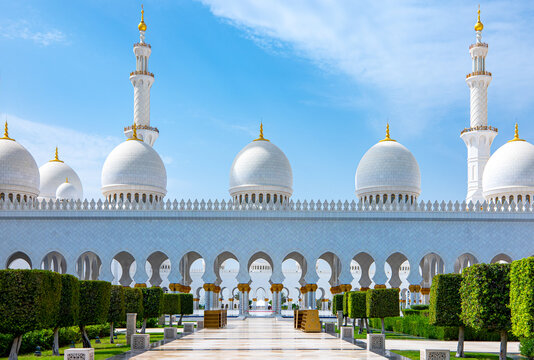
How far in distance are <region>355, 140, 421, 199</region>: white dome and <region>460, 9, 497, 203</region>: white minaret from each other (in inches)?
147

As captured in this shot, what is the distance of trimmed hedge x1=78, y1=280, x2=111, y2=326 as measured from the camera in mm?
15633

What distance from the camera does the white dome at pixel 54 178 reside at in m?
39.5

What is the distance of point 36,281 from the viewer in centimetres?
1259

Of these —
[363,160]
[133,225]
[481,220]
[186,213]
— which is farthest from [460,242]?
[133,225]

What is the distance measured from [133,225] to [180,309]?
652 centimetres

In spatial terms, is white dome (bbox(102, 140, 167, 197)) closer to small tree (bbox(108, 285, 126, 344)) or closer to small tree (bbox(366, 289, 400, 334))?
small tree (bbox(108, 285, 126, 344))

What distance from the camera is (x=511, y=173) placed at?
101 ft

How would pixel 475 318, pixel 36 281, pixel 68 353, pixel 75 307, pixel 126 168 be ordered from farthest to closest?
pixel 126 168
pixel 75 307
pixel 475 318
pixel 36 281
pixel 68 353

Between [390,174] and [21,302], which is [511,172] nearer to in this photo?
[390,174]

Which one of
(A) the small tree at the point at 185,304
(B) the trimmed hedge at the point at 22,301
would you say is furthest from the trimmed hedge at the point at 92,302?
(A) the small tree at the point at 185,304

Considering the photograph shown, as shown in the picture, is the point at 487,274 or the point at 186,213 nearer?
the point at 487,274

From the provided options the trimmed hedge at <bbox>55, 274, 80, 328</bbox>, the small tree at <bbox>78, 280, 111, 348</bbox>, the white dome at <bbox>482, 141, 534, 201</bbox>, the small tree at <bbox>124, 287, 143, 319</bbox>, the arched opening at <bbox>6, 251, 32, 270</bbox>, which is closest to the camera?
the trimmed hedge at <bbox>55, 274, 80, 328</bbox>

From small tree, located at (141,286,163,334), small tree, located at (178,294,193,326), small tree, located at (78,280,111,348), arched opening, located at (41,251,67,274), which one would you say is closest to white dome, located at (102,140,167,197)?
arched opening, located at (41,251,67,274)

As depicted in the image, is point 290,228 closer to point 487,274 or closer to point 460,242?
point 460,242
